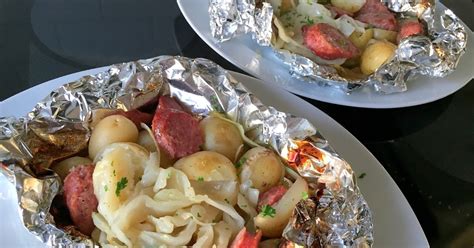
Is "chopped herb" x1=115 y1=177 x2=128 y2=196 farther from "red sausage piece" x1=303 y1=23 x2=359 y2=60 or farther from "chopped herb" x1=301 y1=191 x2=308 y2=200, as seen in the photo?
"red sausage piece" x1=303 y1=23 x2=359 y2=60

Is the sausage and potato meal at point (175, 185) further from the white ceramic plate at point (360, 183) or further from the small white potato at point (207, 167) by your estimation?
the white ceramic plate at point (360, 183)

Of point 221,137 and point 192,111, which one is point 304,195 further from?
point 192,111

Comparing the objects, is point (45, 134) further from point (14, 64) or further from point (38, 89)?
point (14, 64)

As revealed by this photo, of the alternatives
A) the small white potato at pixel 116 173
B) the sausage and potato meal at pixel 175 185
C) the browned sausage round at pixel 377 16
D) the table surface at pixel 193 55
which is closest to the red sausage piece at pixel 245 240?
the sausage and potato meal at pixel 175 185

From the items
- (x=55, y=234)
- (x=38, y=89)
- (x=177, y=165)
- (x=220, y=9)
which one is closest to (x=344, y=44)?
(x=220, y=9)

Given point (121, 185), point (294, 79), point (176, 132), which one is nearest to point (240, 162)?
point (176, 132)

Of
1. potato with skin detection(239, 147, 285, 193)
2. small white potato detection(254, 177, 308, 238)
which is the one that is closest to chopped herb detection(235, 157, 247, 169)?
potato with skin detection(239, 147, 285, 193)
